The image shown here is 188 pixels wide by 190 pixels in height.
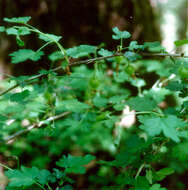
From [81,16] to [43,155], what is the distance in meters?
1.71

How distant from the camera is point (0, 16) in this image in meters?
2.88

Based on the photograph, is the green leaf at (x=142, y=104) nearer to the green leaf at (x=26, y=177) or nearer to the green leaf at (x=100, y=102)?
the green leaf at (x=100, y=102)

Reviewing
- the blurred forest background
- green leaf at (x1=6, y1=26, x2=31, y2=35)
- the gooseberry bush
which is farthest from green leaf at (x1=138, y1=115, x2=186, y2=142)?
the blurred forest background

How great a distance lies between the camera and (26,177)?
90 cm

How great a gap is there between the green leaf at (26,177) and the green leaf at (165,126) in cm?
44

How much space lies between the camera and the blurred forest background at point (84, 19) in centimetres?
256

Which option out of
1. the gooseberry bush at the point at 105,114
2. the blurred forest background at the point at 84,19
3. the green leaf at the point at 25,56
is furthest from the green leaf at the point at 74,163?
the blurred forest background at the point at 84,19

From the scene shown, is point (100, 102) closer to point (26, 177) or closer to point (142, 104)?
point (142, 104)

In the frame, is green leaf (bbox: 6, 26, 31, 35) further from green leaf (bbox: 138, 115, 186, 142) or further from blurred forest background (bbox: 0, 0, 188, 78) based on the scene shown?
blurred forest background (bbox: 0, 0, 188, 78)

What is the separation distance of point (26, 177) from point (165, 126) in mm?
546

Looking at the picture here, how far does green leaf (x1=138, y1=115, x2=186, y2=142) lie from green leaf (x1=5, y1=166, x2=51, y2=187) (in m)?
0.44

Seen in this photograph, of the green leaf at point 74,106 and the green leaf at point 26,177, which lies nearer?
the green leaf at point 26,177

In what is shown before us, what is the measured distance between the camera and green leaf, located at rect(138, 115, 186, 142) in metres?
0.76

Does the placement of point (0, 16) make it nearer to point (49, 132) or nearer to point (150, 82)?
point (150, 82)
